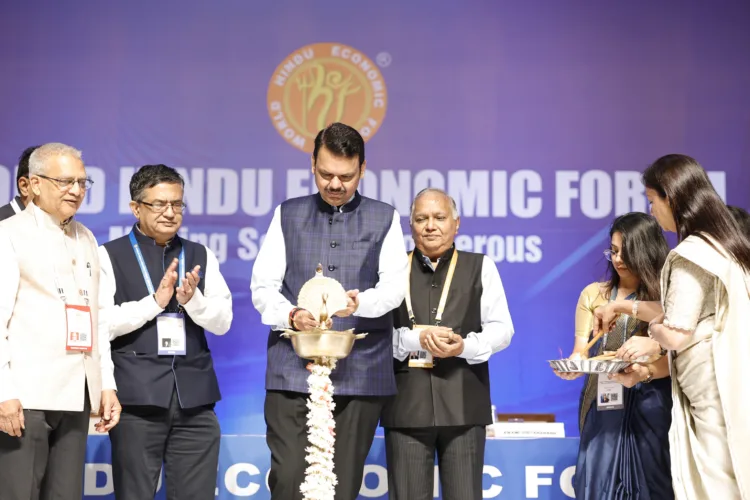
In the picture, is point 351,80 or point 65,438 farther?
point 351,80

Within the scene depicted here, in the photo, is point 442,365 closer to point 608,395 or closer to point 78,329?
point 608,395

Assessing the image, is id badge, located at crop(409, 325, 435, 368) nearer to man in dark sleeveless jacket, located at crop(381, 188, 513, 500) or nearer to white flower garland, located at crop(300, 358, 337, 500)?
man in dark sleeveless jacket, located at crop(381, 188, 513, 500)

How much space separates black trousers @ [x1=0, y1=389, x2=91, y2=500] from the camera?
9.52ft

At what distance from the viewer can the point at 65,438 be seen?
3078mm

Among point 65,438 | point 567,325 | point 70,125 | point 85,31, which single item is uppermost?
point 85,31

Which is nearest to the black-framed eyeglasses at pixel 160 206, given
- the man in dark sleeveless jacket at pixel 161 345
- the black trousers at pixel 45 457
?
the man in dark sleeveless jacket at pixel 161 345

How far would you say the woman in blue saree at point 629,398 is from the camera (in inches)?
139

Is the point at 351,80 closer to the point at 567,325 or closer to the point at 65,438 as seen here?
the point at 567,325

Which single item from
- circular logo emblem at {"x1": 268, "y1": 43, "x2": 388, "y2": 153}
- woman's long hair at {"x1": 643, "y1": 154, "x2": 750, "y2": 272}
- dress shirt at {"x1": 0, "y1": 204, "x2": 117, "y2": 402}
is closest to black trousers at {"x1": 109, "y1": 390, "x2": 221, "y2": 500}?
dress shirt at {"x1": 0, "y1": 204, "x2": 117, "y2": 402}

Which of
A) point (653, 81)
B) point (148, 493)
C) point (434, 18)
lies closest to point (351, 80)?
point (434, 18)

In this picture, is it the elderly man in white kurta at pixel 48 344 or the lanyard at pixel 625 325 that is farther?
the lanyard at pixel 625 325

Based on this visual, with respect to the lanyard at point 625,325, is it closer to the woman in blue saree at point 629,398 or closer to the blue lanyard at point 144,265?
the woman in blue saree at point 629,398

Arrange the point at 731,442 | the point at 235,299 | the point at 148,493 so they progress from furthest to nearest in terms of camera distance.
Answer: the point at 235,299, the point at 148,493, the point at 731,442

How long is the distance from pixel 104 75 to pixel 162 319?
2464 mm
